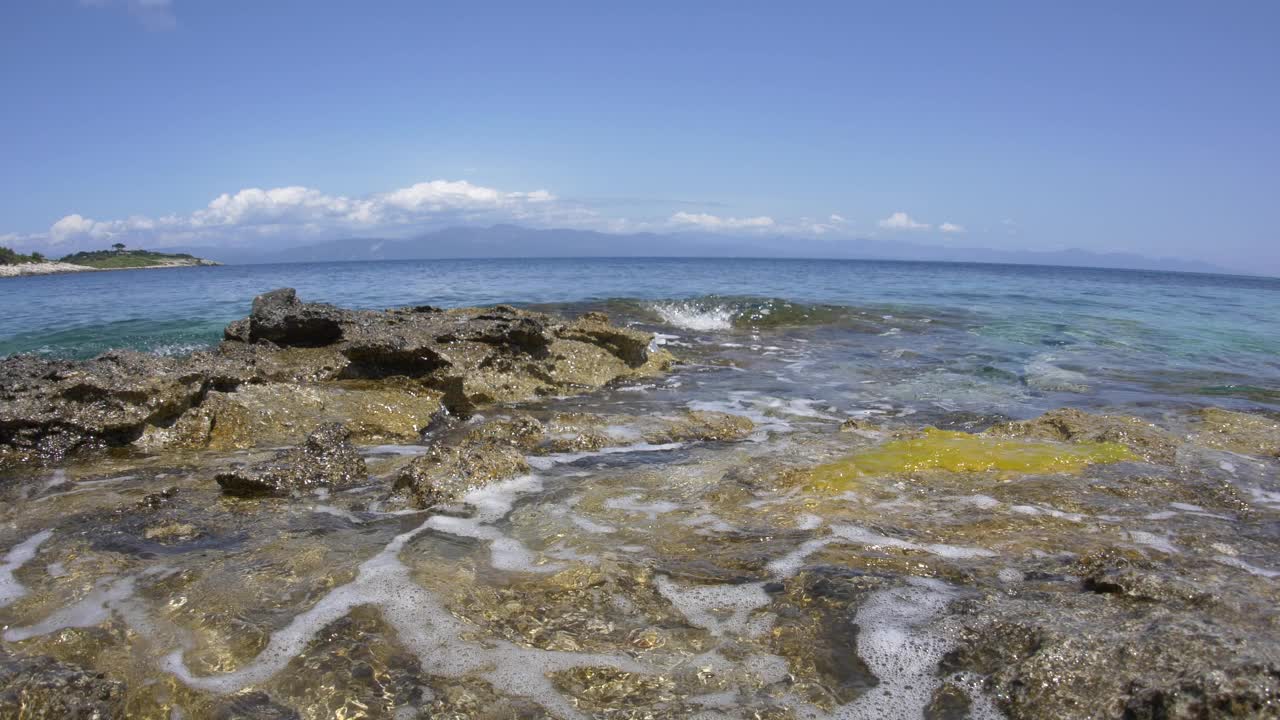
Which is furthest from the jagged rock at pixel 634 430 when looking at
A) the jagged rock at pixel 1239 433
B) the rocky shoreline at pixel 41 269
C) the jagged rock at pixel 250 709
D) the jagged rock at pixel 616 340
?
the rocky shoreline at pixel 41 269

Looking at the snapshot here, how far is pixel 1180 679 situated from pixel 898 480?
2.89m

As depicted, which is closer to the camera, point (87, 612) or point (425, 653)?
point (425, 653)

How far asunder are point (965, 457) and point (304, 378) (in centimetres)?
755

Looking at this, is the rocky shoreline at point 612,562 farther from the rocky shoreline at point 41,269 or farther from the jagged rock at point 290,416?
the rocky shoreline at point 41,269

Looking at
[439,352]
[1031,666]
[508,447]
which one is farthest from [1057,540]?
[439,352]

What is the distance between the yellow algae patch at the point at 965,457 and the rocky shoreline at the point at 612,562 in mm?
37

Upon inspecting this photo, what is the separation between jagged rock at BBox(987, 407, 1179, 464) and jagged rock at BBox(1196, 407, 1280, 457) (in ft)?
1.61

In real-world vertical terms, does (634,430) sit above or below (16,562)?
above

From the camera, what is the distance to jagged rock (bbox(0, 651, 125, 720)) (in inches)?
101

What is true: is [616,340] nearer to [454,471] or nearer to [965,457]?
[454,471]

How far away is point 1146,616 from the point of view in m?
3.07

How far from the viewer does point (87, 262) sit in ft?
241

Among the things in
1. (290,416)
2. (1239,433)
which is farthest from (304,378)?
(1239,433)

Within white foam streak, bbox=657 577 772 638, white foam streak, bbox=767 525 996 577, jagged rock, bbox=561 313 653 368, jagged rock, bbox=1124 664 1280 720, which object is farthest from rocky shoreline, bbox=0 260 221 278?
jagged rock, bbox=1124 664 1280 720
